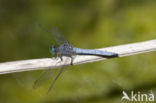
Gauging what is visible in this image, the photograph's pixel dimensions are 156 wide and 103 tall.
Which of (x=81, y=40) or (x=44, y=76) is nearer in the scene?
(x=44, y=76)

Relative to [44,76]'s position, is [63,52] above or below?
above

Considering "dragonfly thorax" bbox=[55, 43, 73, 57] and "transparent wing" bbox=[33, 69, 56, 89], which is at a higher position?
"dragonfly thorax" bbox=[55, 43, 73, 57]

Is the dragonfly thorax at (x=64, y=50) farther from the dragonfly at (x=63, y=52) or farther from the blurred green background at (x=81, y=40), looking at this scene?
the blurred green background at (x=81, y=40)

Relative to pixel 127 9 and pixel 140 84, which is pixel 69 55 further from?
pixel 127 9

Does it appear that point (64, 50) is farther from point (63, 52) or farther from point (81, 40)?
point (81, 40)

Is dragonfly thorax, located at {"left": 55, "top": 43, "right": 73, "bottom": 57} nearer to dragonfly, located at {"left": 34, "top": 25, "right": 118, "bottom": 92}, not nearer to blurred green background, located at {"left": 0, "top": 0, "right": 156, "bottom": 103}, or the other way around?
dragonfly, located at {"left": 34, "top": 25, "right": 118, "bottom": 92}

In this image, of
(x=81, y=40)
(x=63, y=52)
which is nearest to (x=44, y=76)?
(x=63, y=52)

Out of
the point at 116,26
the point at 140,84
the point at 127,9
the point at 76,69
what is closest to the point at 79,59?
the point at 76,69

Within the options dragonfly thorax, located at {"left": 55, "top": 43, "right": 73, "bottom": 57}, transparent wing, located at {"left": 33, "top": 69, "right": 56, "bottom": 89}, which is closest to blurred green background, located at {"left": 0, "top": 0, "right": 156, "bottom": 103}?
transparent wing, located at {"left": 33, "top": 69, "right": 56, "bottom": 89}

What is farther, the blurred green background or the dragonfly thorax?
the blurred green background
